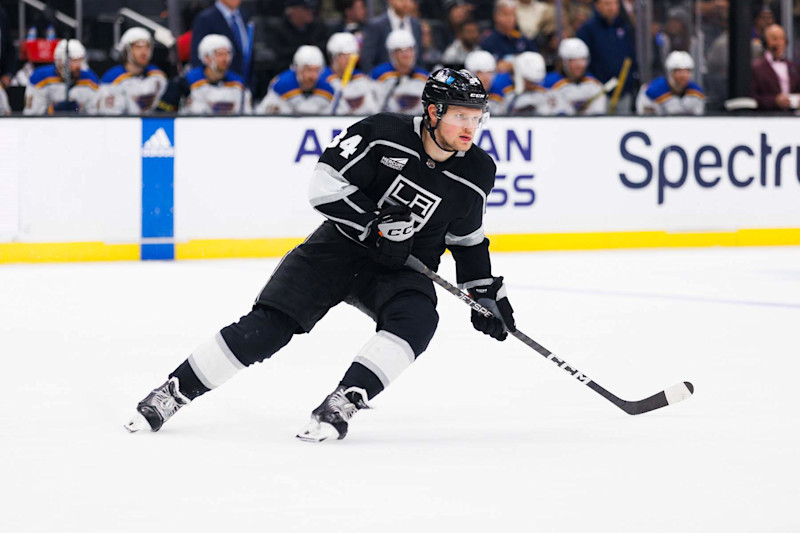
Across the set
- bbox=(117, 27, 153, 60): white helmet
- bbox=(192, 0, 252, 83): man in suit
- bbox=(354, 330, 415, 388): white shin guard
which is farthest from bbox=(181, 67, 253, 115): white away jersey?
bbox=(354, 330, 415, 388): white shin guard

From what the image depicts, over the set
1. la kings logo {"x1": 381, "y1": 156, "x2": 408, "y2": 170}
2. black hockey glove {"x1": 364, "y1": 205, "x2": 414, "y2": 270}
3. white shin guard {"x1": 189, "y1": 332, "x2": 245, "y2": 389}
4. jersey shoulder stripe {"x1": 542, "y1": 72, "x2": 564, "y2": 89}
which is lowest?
white shin guard {"x1": 189, "y1": 332, "x2": 245, "y2": 389}

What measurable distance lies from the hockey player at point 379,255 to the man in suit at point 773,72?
6293 mm

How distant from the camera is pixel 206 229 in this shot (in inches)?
297

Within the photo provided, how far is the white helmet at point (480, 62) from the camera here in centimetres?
838

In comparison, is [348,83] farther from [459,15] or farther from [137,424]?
[137,424]

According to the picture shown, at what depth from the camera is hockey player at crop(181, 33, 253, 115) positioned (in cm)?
798

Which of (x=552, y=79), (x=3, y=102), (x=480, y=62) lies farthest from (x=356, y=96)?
(x=3, y=102)

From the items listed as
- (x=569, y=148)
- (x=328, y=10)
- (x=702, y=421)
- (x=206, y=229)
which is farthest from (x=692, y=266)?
(x=702, y=421)

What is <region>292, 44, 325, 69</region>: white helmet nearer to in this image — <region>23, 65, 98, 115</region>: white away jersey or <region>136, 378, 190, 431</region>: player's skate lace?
<region>23, 65, 98, 115</region>: white away jersey

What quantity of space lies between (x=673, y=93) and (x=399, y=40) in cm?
192

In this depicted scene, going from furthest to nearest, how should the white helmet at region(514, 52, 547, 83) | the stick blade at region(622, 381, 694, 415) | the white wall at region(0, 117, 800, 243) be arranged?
the white helmet at region(514, 52, 547, 83) → the white wall at region(0, 117, 800, 243) → the stick blade at region(622, 381, 694, 415)

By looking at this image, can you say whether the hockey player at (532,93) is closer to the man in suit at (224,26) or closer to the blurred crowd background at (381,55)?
the blurred crowd background at (381,55)

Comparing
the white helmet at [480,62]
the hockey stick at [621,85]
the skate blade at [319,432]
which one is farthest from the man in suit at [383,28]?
the skate blade at [319,432]

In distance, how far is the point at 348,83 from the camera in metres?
8.30
